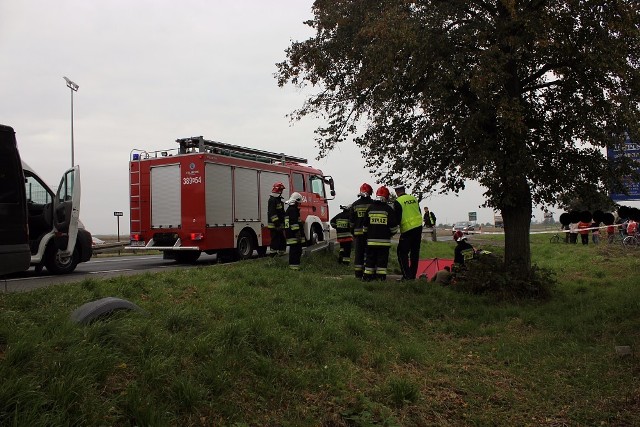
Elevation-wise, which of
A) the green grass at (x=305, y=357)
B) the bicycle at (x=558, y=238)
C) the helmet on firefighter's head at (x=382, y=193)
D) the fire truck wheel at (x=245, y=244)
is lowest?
the green grass at (x=305, y=357)

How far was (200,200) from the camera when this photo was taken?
12.8 metres

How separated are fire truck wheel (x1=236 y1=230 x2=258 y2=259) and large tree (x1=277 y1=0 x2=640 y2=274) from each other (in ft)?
17.7

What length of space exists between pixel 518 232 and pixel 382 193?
278 cm

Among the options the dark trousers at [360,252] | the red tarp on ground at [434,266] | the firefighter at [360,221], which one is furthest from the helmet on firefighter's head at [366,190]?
the red tarp on ground at [434,266]

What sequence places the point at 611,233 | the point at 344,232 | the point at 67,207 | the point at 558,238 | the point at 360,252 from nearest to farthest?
the point at 67,207, the point at 360,252, the point at 344,232, the point at 611,233, the point at 558,238

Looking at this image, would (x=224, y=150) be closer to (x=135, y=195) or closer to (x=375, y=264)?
(x=135, y=195)

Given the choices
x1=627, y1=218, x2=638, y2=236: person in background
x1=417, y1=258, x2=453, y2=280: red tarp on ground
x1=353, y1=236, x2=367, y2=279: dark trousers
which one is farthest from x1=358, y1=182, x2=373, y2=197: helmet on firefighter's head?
x1=627, y1=218, x2=638, y2=236: person in background

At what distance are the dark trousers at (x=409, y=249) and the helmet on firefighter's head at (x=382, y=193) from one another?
35.3 inches

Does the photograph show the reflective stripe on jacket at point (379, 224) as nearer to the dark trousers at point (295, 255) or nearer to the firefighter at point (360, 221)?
the firefighter at point (360, 221)

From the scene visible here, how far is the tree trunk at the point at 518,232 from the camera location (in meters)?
9.45

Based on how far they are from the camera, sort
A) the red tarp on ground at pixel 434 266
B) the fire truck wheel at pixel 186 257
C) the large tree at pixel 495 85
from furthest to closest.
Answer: the fire truck wheel at pixel 186 257
the red tarp on ground at pixel 434 266
the large tree at pixel 495 85

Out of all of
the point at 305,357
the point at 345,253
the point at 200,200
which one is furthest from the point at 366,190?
the point at 305,357

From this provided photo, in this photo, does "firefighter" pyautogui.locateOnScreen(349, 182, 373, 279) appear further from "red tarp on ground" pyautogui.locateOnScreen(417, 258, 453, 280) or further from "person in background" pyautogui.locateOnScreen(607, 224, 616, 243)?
"person in background" pyautogui.locateOnScreen(607, 224, 616, 243)

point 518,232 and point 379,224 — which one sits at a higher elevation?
point 379,224
